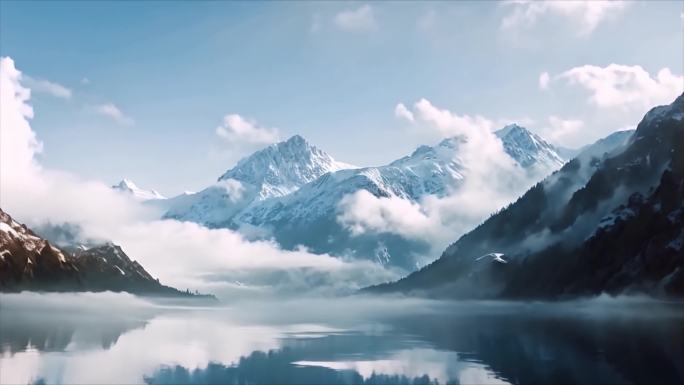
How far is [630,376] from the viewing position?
375 feet

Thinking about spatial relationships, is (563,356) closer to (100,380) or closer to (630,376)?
(630,376)

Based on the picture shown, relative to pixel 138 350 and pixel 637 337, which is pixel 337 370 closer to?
pixel 138 350

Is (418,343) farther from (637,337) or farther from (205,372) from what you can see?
(205,372)

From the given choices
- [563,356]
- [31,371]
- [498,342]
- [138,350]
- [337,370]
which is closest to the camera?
[31,371]

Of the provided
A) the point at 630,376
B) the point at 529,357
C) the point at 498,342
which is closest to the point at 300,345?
the point at 498,342

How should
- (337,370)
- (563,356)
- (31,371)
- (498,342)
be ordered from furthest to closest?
(498,342) → (563,356) → (337,370) → (31,371)

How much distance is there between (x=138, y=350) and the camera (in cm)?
17662

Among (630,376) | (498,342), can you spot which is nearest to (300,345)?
(498,342)

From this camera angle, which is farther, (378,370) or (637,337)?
(637,337)

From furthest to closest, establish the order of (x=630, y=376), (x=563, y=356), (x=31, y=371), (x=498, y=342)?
1. (x=498, y=342)
2. (x=563, y=356)
3. (x=31, y=371)
4. (x=630, y=376)

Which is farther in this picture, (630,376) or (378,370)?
(378,370)

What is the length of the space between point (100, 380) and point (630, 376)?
300 feet

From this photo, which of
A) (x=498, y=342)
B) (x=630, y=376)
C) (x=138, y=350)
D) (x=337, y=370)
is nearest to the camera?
(x=630, y=376)

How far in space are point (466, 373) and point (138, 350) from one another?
91.2 m
